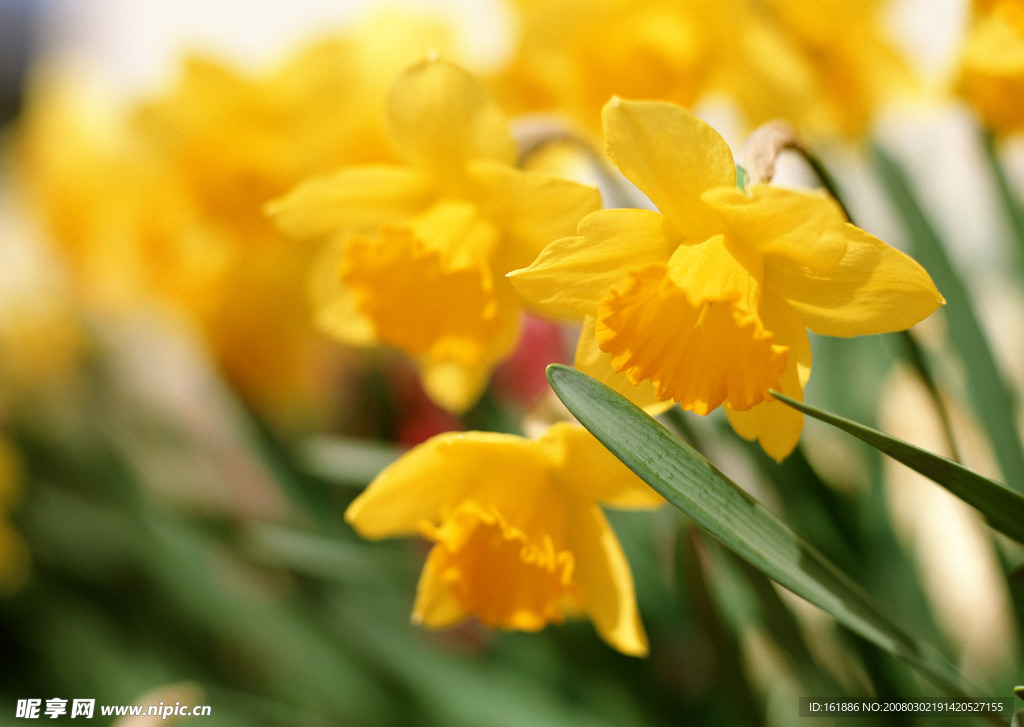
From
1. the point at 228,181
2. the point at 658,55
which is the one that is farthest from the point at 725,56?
the point at 228,181

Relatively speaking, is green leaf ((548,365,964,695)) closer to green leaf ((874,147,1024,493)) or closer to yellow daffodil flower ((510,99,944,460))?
yellow daffodil flower ((510,99,944,460))

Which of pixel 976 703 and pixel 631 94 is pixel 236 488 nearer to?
pixel 631 94

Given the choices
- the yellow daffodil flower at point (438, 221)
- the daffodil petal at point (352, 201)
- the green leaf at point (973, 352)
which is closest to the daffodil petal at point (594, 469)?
the yellow daffodil flower at point (438, 221)

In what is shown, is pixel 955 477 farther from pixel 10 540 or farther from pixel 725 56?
pixel 10 540

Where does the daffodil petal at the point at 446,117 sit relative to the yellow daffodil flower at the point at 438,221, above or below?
above

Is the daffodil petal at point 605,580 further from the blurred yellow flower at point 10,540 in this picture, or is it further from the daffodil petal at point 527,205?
the blurred yellow flower at point 10,540

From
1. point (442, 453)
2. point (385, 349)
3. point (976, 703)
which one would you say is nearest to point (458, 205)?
point (442, 453)
